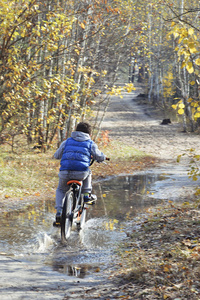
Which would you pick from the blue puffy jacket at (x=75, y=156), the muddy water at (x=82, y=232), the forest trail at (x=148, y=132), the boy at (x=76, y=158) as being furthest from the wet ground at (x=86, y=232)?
the forest trail at (x=148, y=132)

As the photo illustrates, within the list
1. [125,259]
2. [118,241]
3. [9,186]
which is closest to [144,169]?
[9,186]

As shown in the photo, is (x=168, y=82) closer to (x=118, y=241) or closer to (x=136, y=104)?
(x=136, y=104)

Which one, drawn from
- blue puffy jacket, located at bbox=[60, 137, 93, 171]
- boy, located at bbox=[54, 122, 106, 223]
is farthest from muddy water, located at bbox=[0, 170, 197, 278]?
blue puffy jacket, located at bbox=[60, 137, 93, 171]

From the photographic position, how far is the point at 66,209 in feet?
20.3

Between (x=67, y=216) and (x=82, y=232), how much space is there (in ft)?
3.61

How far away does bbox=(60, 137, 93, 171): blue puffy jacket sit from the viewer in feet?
21.5

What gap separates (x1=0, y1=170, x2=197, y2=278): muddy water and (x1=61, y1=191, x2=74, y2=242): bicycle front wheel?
0.78ft

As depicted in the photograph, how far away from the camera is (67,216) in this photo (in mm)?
6293

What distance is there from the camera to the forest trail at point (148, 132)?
22.3 metres

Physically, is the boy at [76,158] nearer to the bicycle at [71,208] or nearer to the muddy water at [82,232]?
the bicycle at [71,208]

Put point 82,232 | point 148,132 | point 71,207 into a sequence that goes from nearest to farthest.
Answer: point 71,207
point 82,232
point 148,132

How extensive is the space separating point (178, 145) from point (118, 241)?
17.4m

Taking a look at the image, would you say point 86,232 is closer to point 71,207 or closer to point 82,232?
point 82,232

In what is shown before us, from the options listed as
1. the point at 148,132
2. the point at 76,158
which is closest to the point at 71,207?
the point at 76,158
